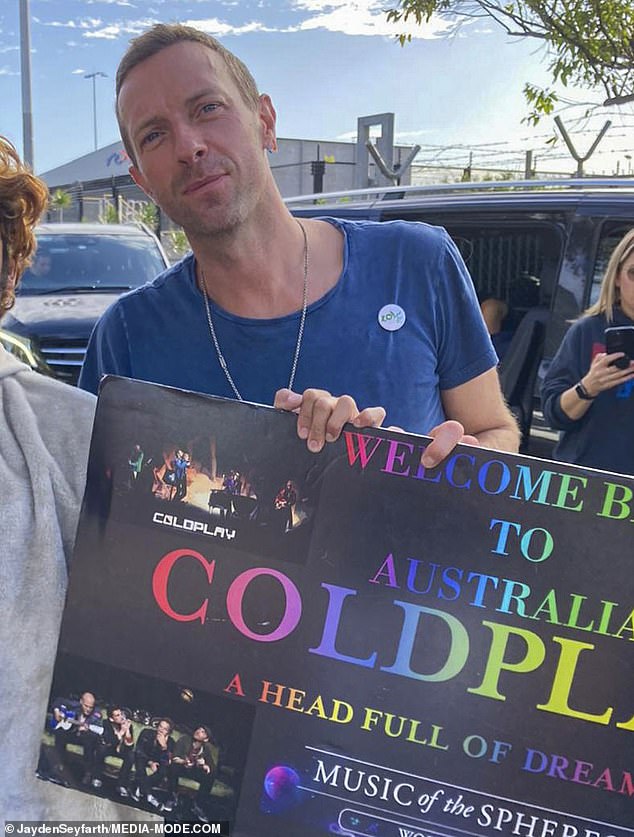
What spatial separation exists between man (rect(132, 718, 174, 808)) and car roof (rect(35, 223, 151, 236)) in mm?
8418

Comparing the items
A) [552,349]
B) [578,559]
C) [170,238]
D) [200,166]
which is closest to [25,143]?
[170,238]

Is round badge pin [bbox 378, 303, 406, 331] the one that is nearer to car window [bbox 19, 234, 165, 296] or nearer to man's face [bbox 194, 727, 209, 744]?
man's face [bbox 194, 727, 209, 744]

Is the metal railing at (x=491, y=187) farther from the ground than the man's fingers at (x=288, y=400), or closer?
farther from the ground

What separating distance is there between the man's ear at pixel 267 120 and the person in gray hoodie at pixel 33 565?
0.80m

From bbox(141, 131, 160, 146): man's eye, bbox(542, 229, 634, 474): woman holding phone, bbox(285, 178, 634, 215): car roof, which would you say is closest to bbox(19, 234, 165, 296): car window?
bbox(285, 178, 634, 215): car roof

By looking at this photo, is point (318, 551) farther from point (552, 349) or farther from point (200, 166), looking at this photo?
point (552, 349)

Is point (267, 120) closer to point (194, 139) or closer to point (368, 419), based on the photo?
point (194, 139)

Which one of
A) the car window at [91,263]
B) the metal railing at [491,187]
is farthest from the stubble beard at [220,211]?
the car window at [91,263]

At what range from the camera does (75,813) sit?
1.38 m

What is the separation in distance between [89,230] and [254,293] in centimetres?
793

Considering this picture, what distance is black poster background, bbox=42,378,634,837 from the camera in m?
1.14

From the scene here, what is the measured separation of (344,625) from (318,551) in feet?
0.39

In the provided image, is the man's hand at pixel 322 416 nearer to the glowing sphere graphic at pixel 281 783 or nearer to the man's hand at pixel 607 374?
the glowing sphere graphic at pixel 281 783

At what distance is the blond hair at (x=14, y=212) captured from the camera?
5.05ft
